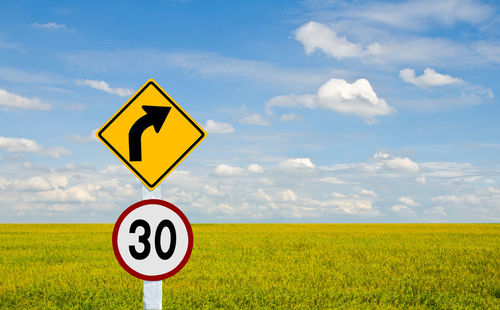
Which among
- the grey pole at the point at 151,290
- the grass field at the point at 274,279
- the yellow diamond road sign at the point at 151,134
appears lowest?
the grass field at the point at 274,279

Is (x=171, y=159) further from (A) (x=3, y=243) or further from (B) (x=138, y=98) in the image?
(A) (x=3, y=243)

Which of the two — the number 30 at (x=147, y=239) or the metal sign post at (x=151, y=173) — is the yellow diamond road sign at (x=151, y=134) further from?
the number 30 at (x=147, y=239)

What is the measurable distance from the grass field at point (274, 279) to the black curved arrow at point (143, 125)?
4854mm

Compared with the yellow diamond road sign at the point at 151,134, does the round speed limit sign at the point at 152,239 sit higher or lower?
lower

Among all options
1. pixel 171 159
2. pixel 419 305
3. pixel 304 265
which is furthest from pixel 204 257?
pixel 171 159

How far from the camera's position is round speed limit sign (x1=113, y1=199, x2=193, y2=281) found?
213 inches

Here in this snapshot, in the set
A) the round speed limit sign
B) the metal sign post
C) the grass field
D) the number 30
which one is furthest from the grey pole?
the grass field

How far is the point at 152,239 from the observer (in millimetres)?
5453

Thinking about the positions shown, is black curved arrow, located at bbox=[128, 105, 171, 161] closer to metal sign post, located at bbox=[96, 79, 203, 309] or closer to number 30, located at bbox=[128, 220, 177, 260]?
metal sign post, located at bbox=[96, 79, 203, 309]

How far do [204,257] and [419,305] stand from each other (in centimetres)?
888

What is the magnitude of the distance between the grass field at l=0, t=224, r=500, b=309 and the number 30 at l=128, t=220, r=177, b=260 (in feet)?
14.6

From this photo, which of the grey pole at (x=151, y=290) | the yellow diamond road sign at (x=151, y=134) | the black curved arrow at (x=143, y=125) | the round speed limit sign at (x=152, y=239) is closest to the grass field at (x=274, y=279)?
the grey pole at (x=151, y=290)

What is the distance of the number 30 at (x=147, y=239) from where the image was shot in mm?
5430

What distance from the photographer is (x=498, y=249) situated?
67.8 ft
